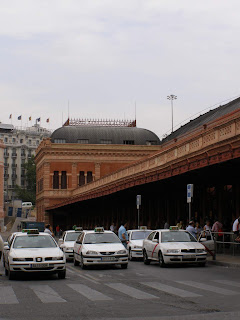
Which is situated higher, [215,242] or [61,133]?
[61,133]

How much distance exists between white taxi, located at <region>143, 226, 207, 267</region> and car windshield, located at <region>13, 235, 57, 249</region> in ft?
15.8

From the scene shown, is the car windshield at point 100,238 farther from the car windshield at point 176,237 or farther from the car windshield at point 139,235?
the car windshield at point 139,235

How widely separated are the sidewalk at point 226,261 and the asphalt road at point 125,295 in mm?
1341

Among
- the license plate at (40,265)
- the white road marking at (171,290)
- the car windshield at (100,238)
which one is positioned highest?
the car windshield at (100,238)

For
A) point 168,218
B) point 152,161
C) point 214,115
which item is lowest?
point 168,218

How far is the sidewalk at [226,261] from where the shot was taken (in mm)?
23691

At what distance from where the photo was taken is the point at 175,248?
23.7 metres

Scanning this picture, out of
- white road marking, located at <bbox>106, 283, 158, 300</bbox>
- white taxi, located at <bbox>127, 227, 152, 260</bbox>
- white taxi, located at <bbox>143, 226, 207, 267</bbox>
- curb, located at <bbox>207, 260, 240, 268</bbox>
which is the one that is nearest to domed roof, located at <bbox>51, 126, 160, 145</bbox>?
white taxi, located at <bbox>127, 227, 152, 260</bbox>

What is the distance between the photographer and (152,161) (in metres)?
43.4

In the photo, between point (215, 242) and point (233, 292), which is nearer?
point (233, 292)

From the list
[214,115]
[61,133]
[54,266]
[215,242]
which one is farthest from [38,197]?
[54,266]

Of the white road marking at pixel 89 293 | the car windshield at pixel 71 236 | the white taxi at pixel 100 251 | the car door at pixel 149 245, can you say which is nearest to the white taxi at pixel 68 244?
the car windshield at pixel 71 236

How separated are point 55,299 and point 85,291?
178 centimetres

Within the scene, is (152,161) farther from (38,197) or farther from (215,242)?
(38,197)
